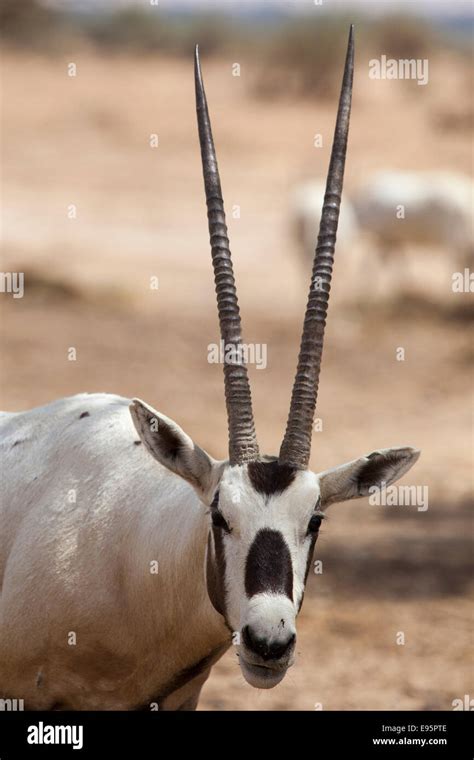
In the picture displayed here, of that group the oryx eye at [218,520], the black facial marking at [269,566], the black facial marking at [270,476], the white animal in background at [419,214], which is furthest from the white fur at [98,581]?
the white animal in background at [419,214]

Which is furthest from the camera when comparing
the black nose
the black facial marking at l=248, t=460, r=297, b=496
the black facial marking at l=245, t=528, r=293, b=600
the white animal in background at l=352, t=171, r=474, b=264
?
the white animal in background at l=352, t=171, r=474, b=264

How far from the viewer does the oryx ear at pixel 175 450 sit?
4.73m

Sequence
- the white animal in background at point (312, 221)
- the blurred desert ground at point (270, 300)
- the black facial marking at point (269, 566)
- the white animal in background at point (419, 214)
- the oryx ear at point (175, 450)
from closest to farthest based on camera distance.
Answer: the black facial marking at point (269, 566) < the oryx ear at point (175, 450) < the blurred desert ground at point (270, 300) < the white animal in background at point (312, 221) < the white animal in background at point (419, 214)

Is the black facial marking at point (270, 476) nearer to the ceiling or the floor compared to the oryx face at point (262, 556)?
nearer to the ceiling

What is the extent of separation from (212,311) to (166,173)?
9.88m

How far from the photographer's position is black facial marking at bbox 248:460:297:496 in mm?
4574

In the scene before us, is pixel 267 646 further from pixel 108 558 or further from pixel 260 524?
pixel 108 558

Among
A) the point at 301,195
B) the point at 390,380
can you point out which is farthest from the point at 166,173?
the point at 390,380

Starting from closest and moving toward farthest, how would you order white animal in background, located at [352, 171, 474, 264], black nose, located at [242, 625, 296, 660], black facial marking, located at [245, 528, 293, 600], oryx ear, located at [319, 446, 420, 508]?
1. black nose, located at [242, 625, 296, 660]
2. black facial marking, located at [245, 528, 293, 600]
3. oryx ear, located at [319, 446, 420, 508]
4. white animal in background, located at [352, 171, 474, 264]

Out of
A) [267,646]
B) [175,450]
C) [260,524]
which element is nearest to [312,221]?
[175,450]

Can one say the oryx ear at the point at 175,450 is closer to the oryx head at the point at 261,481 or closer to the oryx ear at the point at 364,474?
the oryx head at the point at 261,481

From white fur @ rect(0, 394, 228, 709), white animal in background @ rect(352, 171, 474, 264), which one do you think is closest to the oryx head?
white fur @ rect(0, 394, 228, 709)

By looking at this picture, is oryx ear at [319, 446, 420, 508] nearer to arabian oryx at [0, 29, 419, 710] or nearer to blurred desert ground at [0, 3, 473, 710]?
arabian oryx at [0, 29, 419, 710]

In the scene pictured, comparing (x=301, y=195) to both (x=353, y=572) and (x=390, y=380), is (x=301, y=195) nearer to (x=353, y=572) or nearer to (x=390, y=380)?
(x=390, y=380)
